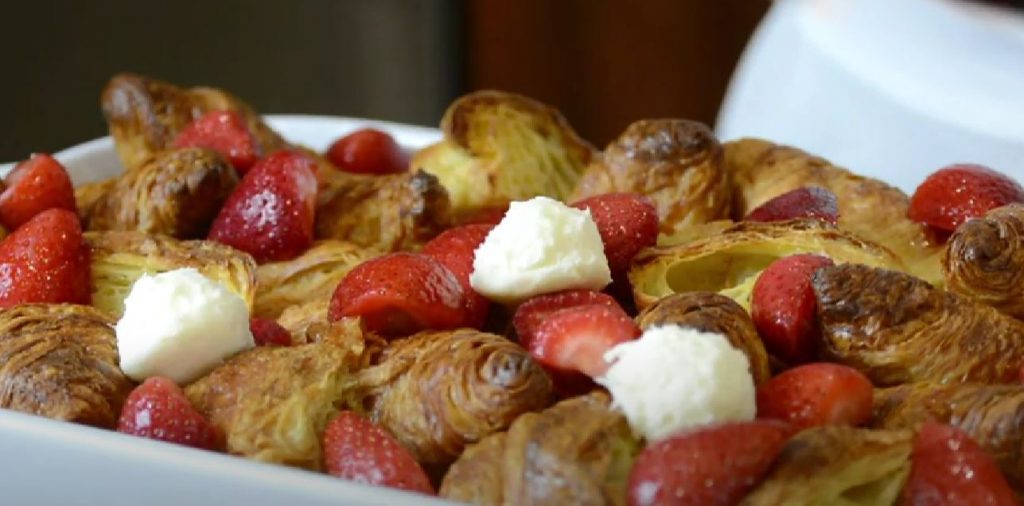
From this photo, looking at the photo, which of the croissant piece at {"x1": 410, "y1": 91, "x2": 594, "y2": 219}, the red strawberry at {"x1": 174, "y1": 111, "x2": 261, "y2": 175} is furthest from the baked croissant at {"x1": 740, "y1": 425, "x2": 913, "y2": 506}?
the red strawberry at {"x1": 174, "y1": 111, "x2": 261, "y2": 175}

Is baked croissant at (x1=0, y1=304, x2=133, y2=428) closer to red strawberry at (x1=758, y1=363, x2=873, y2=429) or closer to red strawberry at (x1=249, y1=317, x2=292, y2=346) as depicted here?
red strawberry at (x1=249, y1=317, x2=292, y2=346)

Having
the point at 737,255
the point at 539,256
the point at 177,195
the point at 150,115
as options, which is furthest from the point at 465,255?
the point at 150,115

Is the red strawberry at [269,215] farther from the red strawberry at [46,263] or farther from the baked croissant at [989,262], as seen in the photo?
the baked croissant at [989,262]

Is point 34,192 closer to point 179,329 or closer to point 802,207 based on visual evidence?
point 179,329

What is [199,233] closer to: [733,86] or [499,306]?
[499,306]

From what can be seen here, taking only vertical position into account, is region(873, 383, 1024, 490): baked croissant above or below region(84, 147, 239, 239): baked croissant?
above

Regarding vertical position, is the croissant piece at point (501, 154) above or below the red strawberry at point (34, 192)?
above

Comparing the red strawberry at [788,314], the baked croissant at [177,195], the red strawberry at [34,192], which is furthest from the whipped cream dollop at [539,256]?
the red strawberry at [34,192]
